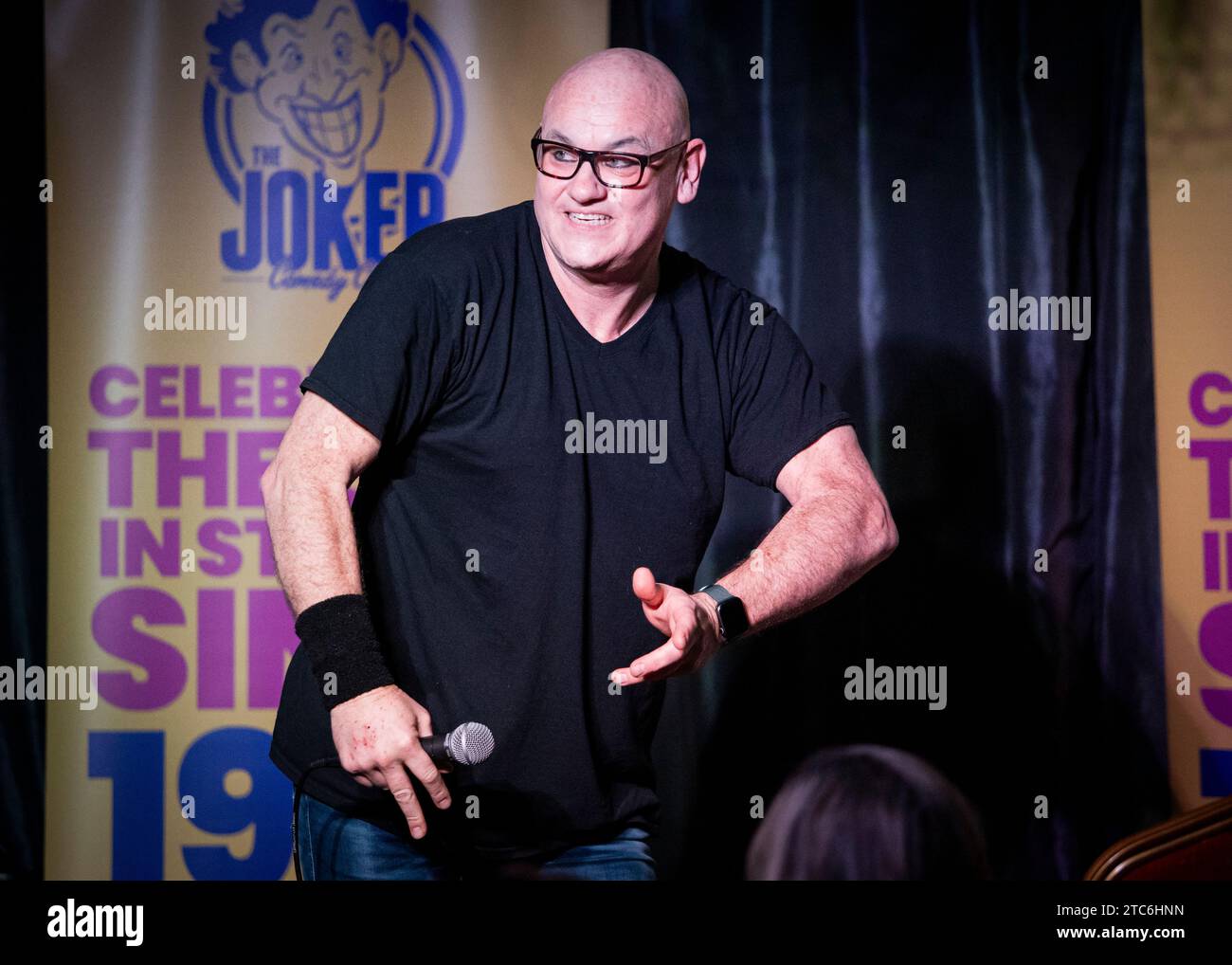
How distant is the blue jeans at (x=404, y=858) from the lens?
183cm

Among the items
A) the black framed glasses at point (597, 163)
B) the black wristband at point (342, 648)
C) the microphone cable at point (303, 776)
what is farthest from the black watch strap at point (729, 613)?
the black framed glasses at point (597, 163)

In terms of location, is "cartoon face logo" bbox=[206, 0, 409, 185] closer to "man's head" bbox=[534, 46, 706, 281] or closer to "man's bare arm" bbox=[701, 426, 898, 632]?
"man's head" bbox=[534, 46, 706, 281]

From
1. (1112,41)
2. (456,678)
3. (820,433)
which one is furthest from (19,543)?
(1112,41)

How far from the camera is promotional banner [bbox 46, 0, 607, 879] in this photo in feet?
9.41

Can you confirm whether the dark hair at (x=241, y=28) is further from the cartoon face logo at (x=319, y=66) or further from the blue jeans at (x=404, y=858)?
the blue jeans at (x=404, y=858)

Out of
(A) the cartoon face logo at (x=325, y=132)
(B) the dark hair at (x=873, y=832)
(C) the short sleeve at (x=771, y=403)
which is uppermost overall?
(A) the cartoon face logo at (x=325, y=132)

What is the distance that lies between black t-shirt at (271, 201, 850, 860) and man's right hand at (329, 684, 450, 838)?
0.24m

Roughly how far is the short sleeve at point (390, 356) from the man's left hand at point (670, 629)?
48 centimetres

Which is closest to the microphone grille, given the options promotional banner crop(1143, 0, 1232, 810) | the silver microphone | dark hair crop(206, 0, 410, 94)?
the silver microphone

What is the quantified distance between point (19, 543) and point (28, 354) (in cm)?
47

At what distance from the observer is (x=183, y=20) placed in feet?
9.53

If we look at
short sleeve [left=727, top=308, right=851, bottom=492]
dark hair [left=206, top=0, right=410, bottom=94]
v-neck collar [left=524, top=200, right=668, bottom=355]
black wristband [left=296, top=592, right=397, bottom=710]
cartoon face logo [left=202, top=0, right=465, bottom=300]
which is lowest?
black wristband [left=296, top=592, right=397, bottom=710]

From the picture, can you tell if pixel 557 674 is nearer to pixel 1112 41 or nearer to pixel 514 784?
pixel 514 784

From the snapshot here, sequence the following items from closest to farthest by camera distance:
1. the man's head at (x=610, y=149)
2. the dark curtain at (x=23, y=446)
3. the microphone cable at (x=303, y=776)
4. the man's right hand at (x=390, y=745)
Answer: the man's right hand at (x=390, y=745)
the microphone cable at (x=303, y=776)
the man's head at (x=610, y=149)
the dark curtain at (x=23, y=446)
